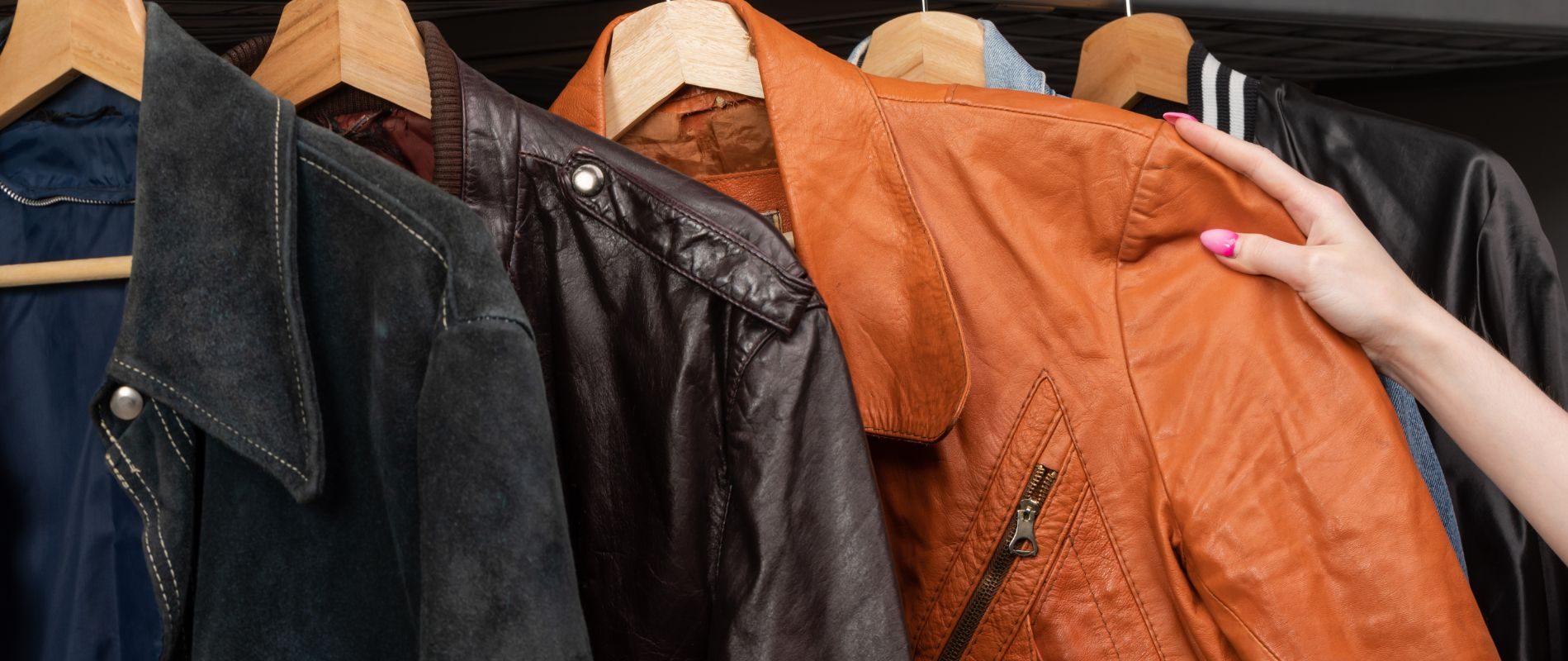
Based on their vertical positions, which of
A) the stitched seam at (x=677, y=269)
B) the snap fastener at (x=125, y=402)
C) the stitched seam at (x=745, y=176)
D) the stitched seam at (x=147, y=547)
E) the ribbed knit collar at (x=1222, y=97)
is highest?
the ribbed knit collar at (x=1222, y=97)

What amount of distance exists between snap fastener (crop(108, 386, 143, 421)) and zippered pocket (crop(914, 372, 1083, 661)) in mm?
622

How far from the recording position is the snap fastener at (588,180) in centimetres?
79

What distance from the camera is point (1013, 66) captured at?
1.14m

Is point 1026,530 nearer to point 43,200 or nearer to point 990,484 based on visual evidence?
point 990,484

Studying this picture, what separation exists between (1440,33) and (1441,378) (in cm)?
69

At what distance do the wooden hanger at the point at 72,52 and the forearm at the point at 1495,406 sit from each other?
1006mm

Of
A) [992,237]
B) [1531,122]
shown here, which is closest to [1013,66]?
[992,237]

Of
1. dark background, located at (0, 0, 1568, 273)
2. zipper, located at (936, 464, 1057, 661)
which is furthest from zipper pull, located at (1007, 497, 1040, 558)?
dark background, located at (0, 0, 1568, 273)

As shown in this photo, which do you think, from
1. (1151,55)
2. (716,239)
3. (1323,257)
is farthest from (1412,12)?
(716,239)

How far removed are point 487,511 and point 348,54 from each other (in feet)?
1.42

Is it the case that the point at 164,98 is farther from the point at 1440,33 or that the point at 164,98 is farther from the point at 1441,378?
the point at 1440,33

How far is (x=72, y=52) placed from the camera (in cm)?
78

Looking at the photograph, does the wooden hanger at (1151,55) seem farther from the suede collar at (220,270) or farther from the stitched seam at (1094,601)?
the suede collar at (220,270)

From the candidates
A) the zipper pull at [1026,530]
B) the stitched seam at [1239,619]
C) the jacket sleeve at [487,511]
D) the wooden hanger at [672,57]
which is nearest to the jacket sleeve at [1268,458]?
the stitched seam at [1239,619]
